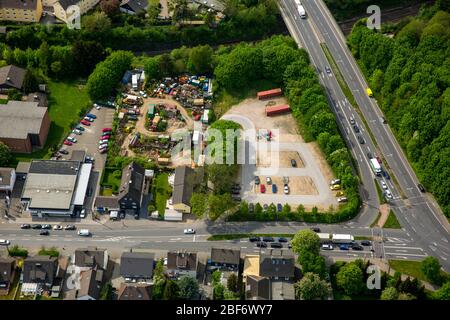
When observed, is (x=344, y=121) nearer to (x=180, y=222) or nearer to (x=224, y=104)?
(x=224, y=104)

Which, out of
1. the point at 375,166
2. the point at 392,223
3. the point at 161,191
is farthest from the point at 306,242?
the point at 161,191

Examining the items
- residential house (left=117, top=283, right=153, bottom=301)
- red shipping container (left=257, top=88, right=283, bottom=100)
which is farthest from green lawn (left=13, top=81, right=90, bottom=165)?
red shipping container (left=257, top=88, right=283, bottom=100)

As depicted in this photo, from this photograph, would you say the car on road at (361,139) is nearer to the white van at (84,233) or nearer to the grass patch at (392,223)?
the grass patch at (392,223)

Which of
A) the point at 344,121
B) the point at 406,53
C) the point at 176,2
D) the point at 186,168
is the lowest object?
the point at 186,168

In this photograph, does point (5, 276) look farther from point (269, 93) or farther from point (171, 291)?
point (269, 93)

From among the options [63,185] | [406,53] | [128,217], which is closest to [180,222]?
[128,217]

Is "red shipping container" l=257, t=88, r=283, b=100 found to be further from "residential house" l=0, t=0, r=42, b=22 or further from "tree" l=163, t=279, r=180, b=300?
"residential house" l=0, t=0, r=42, b=22

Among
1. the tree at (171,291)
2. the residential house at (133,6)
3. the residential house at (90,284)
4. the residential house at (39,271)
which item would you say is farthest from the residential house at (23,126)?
the tree at (171,291)
